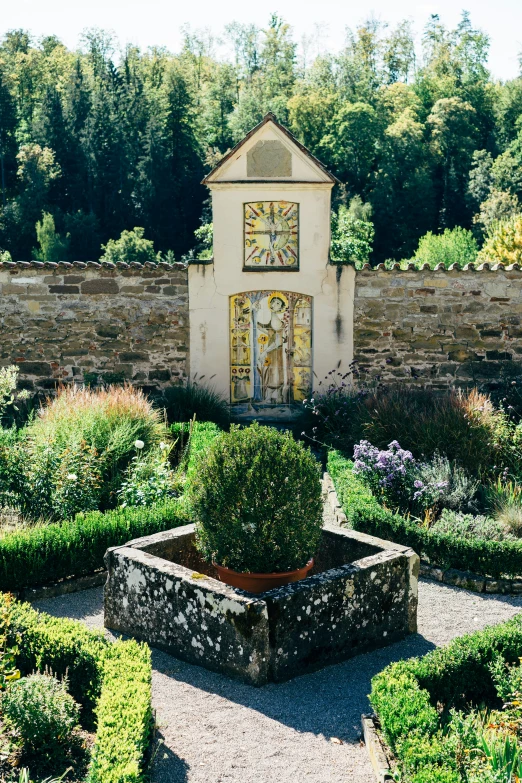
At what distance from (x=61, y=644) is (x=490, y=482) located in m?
5.21

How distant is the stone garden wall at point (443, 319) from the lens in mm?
12195

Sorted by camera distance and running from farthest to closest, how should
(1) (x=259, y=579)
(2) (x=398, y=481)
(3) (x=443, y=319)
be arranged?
(3) (x=443, y=319) → (2) (x=398, y=481) → (1) (x=259, y=579)

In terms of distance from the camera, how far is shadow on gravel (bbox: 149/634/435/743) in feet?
15.2

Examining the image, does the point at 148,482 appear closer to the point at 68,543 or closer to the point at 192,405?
the point at 68,543

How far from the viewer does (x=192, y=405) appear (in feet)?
38.3

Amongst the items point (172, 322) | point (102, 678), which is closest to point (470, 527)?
point (102, 678)

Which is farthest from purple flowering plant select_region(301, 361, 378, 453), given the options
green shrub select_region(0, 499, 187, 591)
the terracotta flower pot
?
the terracotta flower pot

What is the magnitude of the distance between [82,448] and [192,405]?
3.51 metres

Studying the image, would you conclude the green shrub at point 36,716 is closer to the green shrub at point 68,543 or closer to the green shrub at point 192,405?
the green shrub at point 68,543

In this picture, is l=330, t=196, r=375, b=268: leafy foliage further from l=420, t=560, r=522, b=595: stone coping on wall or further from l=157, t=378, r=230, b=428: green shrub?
l=420, t=560, r=522, b=595: stone coping on wall

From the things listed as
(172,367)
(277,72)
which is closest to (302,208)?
(172,367)

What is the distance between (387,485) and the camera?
26.1 feet

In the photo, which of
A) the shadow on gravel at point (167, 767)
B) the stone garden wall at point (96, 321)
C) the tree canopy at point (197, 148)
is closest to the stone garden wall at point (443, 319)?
the stone garden wall at point (96, 321)

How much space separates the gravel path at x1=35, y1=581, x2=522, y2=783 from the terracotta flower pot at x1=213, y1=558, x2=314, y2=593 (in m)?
0.60
